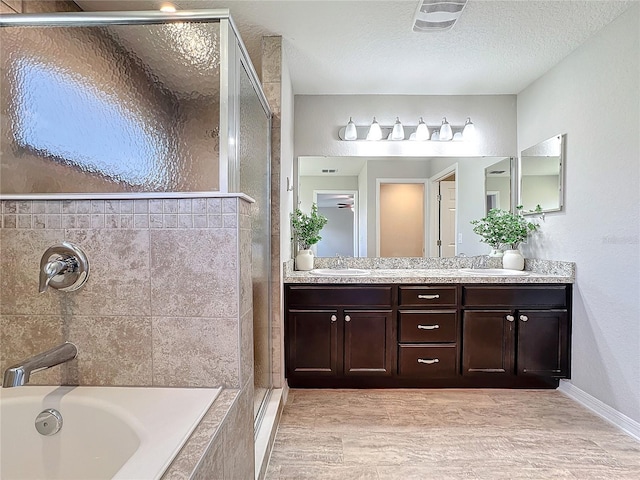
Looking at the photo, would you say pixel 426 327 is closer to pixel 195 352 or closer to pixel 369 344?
pixel 369 344

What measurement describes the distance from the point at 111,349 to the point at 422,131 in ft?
9.25

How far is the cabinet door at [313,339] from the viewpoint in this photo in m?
2.64

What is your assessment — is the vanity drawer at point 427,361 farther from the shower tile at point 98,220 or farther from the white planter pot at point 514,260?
the shower tile at point 98,220

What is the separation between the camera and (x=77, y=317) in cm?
133

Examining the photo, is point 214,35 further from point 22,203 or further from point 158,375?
point 158,375

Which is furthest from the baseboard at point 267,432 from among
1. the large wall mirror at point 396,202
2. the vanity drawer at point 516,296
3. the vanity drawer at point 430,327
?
the vanity drawer at point 516,296

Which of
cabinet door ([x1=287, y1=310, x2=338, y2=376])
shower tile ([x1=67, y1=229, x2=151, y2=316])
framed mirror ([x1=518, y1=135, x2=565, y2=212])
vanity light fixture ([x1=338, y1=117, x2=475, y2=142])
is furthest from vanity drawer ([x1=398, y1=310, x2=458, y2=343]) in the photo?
shower tile ([x1=67, y1=229, x2=151, y2=316])

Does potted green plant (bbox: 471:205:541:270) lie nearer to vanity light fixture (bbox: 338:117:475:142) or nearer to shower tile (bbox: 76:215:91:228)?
vanity light fixture (bbox: 338:117:475:142)

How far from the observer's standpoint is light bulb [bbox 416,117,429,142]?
3.16 m

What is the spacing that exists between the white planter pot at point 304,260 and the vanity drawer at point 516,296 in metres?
1.21

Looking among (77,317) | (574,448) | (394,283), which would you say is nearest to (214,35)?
(77,317)

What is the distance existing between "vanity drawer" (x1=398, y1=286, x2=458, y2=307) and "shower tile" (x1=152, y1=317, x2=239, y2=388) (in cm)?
162

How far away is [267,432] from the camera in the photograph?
1.92 meters

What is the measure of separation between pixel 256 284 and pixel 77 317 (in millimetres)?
842
